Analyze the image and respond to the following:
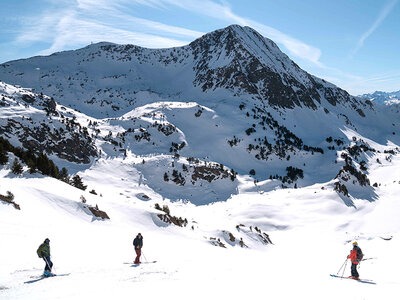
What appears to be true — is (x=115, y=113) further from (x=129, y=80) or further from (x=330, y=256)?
(x=330, y=256)

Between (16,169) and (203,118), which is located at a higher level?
(203,118)

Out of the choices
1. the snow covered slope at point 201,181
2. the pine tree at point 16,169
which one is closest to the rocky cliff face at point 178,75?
the snow covered slope at point 201,181

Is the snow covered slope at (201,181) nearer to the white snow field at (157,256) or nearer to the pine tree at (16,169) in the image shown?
the white snow field at (157,256)

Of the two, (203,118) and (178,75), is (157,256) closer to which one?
(203,118)

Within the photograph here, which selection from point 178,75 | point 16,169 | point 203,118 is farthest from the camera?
point 178,75

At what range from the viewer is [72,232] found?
17.1 meters

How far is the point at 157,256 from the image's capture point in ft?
55.6

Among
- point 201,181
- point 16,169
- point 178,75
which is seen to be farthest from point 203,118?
point 178,75

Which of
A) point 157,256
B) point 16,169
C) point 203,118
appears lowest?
point 157,256

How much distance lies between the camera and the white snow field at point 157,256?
10078mm

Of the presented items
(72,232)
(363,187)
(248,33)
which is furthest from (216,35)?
(72,232)

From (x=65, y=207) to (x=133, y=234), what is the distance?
584 cm

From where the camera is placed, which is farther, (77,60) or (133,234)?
(77,60)

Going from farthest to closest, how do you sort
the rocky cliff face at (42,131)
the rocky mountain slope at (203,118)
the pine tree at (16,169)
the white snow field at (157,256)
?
the rocky mountain slope at (203,118), the rocky cliff face at (42,131), the pine tree at (16,169), the white snow field at (157,256)
